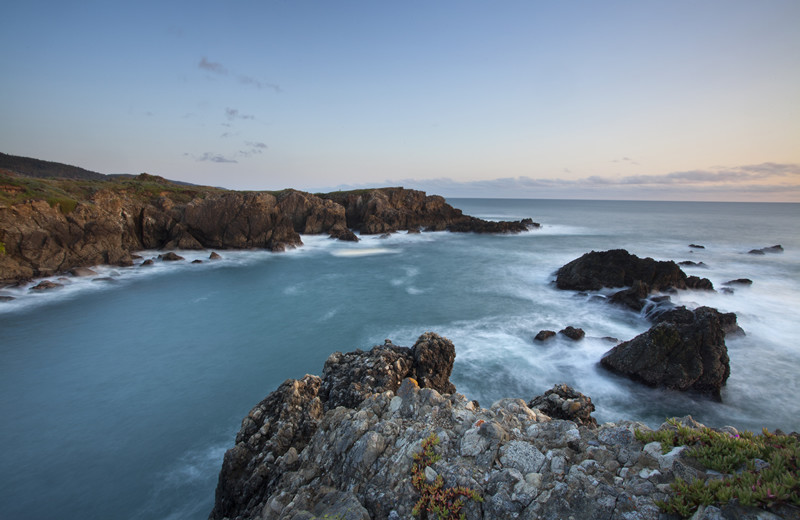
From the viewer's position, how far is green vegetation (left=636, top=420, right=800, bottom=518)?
3.62 m

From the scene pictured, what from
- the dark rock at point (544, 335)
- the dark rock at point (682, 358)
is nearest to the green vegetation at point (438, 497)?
the dark rock at point (682, 358)

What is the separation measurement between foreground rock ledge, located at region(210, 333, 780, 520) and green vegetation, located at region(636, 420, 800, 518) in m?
0.25

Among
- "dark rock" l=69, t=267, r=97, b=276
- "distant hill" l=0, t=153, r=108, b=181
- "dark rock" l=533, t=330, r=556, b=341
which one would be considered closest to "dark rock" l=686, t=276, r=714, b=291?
"dark rock" l=533, t=330, r=556, b=341

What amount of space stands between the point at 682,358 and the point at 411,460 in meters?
13.2

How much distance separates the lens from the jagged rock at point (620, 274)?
24.6m

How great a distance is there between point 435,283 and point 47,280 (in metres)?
31.4

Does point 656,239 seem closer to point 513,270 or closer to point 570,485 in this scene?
point 513,270

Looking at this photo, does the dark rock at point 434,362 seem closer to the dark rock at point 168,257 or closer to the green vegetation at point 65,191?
the dark rock at point 168,257

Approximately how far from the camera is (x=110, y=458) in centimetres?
1050

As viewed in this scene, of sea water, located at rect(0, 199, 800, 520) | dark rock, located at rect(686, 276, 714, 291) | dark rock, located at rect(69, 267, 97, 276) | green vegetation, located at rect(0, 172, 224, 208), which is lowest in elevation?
sea water, located at rect(0, 199, 800, 520)

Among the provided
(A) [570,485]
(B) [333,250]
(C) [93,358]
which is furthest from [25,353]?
(B) [333,250]

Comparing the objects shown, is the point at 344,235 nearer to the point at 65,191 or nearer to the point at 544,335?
the point at 65,191

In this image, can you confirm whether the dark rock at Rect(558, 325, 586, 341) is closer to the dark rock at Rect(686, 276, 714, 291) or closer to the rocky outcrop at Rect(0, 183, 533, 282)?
the dark rock at Rect(686, 276, 714, 291)

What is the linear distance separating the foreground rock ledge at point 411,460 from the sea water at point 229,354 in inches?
173
